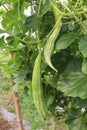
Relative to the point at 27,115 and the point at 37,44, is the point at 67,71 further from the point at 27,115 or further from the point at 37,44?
the point at 27,115

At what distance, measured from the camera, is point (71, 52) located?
92cm

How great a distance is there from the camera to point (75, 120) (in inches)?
36.2

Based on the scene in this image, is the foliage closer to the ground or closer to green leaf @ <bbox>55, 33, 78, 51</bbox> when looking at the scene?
green leaf @ <bbox>55, 33, 78, 51</bbox>

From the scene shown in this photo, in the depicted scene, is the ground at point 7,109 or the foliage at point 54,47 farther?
the ground at point 7,109

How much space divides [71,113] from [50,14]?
28cm

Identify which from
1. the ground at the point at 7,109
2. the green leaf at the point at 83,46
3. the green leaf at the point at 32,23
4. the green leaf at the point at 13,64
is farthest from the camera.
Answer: the ground at the point at 7,109

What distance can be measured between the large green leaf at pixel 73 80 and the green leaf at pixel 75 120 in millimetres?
139

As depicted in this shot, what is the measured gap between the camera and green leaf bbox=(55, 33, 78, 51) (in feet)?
2.50

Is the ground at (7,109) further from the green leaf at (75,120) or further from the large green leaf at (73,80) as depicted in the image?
the large green leaf at (73,80)

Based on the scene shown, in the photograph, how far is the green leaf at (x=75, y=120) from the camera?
0.90 metres

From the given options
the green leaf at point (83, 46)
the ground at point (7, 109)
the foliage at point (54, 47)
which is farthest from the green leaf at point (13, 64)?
the ground at point (7, 109)

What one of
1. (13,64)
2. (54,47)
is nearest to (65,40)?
(54,47)

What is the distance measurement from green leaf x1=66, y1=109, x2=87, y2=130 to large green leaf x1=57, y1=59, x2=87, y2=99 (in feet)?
0.46

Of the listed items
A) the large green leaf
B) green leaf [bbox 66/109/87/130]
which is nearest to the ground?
green leaf [bbox 66/109/87/130]
